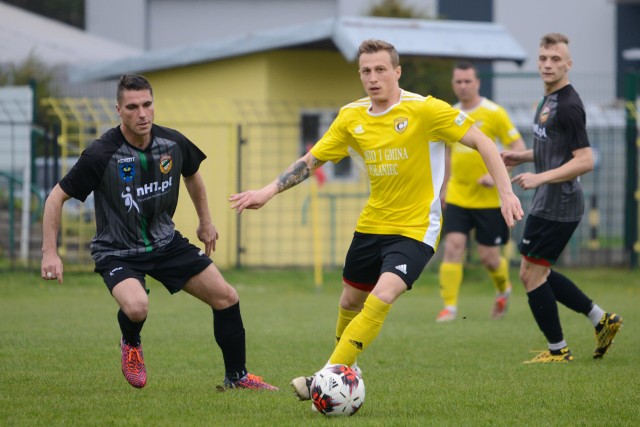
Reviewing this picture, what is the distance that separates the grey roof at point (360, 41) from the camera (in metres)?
16.9

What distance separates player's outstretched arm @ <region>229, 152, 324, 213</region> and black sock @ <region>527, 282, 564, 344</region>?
91.9 inches

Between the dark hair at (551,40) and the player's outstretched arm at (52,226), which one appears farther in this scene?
the dark hair at (551,40)

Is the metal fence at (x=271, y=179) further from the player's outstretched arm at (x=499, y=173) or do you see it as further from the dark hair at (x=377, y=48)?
the player's outstretched arm at (x=499, y=173)

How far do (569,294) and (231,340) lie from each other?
3.05 metres

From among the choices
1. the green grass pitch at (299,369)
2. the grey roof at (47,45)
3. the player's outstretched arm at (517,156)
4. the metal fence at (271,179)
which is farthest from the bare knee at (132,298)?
the grey roof at (47,45)

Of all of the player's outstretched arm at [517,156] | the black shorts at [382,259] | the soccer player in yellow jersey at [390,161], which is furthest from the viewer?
the player's outstretched arm at [517,156]

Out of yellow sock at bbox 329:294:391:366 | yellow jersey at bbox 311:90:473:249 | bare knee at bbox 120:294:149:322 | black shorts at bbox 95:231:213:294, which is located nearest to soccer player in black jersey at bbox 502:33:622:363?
yellow jersey at bbox 311:90:473:249

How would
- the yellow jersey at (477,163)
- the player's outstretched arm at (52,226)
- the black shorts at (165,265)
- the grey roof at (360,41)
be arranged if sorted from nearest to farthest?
the player's outstretched arm at (52,226) → the black shorts at (165,265) → the yellow jersey at (477,163) → the grey roof at (360,41)

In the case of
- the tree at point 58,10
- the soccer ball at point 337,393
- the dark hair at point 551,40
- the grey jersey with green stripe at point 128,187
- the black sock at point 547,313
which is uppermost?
the tree at point 58,10

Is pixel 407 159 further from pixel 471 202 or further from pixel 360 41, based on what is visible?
pixel 360 41

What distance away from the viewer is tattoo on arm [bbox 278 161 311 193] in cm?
666

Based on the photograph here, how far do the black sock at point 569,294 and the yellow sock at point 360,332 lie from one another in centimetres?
283

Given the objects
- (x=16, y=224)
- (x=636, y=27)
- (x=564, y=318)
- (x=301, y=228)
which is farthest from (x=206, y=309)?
(x=636, y=27)

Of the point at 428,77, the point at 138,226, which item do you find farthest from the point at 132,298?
the point at 428,77
